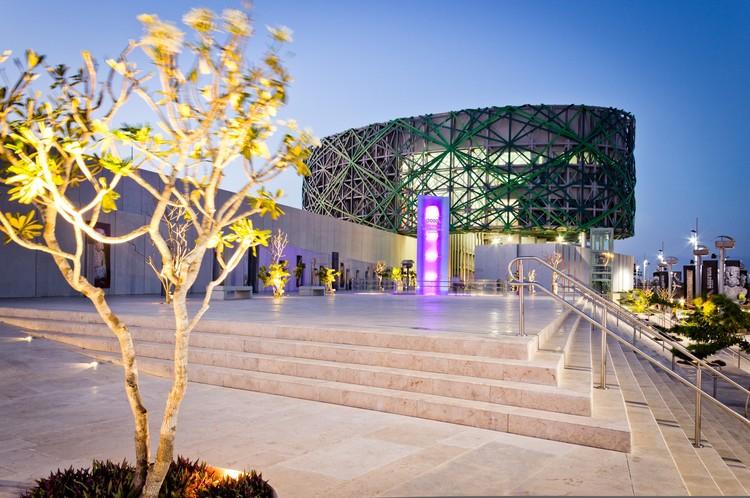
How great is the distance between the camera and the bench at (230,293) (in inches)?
816

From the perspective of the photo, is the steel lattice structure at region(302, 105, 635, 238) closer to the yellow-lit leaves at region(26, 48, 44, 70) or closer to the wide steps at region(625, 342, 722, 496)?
the wide steps at region(625, 342, 722, 496)

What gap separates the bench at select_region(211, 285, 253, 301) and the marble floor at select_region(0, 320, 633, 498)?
13.5 meters

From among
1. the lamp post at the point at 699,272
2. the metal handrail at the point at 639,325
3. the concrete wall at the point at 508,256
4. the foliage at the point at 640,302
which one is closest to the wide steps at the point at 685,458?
the metal handrail at the point at 639,325

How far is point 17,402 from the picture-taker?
6.72m

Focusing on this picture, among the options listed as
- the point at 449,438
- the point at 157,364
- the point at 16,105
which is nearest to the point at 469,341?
the point at 449,438

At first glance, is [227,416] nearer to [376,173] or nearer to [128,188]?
[128,188]

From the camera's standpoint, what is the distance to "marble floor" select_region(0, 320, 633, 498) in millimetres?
4160

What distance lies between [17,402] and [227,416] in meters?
2.70

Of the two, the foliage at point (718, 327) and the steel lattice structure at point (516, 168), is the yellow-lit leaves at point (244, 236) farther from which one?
the steel lattice structure at point (516, 168)

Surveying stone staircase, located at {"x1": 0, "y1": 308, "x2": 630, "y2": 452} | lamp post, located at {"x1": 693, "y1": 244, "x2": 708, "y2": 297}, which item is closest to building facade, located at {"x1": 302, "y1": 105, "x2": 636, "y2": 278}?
lamp post, located at {"x1": 693, "y1": 244, "x2": 708, "y2": 297}

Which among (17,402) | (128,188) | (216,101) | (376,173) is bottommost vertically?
(17,402)

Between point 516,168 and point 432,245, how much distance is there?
3216cm

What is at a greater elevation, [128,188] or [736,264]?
[128,188]

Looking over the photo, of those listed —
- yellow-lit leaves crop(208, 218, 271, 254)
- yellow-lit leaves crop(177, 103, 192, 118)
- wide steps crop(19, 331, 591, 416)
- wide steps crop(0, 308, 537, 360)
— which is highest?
yellow-lit leaves crop(177, 103, 192, 118)
